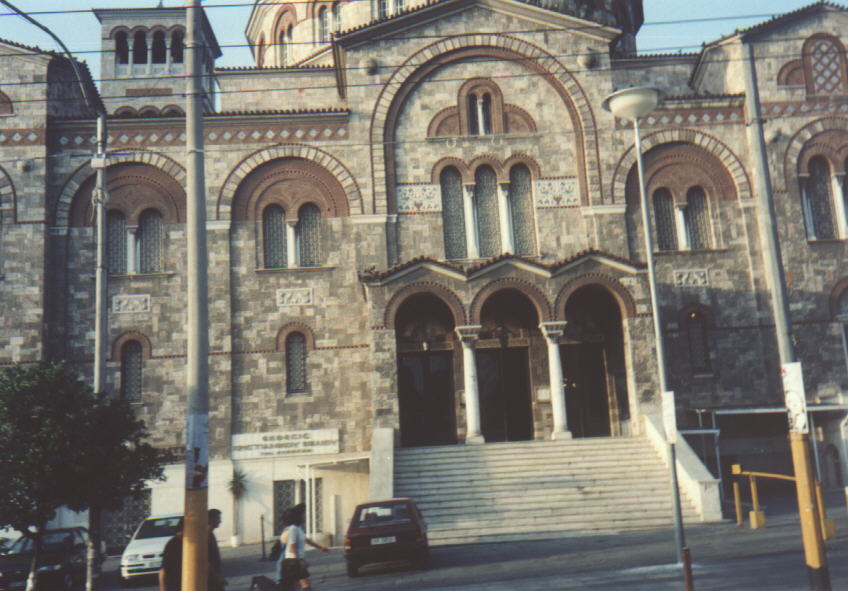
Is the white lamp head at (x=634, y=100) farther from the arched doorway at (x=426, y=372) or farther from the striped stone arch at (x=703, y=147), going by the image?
the striped stone arch at (x=703, y=147)

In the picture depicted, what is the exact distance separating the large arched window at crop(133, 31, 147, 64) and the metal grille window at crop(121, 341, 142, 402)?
1787cm

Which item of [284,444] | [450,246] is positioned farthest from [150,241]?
[450,246]

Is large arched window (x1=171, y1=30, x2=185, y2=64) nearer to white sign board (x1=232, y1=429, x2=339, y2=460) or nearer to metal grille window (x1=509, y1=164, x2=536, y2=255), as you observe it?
metal grille window (x1=509, y1=164, x2=536, y2=255)

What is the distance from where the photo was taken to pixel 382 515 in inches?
665

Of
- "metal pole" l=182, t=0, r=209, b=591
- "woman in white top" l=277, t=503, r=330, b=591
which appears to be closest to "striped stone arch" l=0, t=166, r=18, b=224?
"woman in white top" l=277, t=503, r=330, b=591

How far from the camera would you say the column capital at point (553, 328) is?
2516cm

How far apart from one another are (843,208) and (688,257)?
5508 millimetres

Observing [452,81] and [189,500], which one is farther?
[452,81]

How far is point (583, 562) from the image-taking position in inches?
624

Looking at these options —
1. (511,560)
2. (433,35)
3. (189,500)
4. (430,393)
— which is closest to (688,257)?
(430,393)

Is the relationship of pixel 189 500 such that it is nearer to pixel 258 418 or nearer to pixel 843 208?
pixel 258 418

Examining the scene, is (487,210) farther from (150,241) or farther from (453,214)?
(150,241)

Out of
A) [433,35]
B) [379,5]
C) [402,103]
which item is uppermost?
[379,5]

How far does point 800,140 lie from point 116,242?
22.8 m
